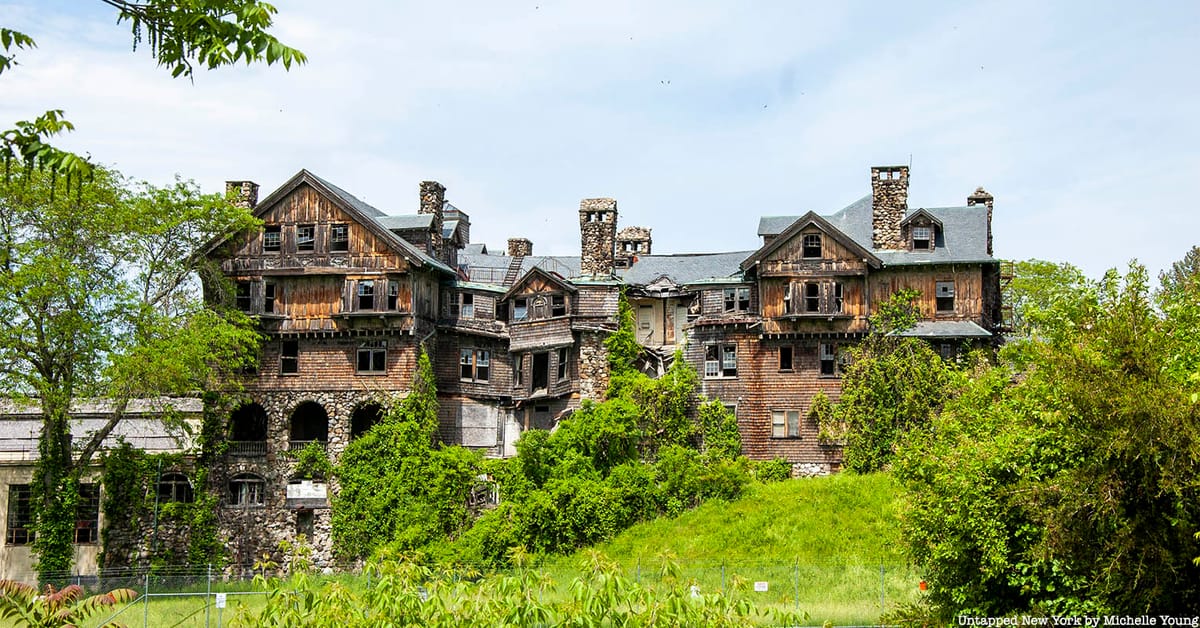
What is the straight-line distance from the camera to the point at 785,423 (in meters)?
49.7

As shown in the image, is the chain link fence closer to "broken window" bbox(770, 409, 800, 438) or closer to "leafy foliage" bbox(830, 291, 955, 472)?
"leafy foliage" bbox(830, 291, 955, 472)

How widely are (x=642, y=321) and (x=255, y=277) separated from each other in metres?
16.3

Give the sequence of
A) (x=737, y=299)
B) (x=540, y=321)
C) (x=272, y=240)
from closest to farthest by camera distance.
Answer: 1. (x=272, y=240)
2. (x=737, y=299)
3. (x=540, y=321)

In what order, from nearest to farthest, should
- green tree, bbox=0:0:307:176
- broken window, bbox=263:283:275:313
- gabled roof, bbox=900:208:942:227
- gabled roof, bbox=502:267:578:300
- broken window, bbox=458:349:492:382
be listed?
1. green tree, bbox=0:0:307:176
2. gabled roof, bbox=900:208:942:227
3. broken window, bbox=263:283:275:313
4. gabled roof, bbox=502:267:578:300
5. broken window, bbox=458:349:492:382

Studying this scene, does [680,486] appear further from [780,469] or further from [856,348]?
[856,348]

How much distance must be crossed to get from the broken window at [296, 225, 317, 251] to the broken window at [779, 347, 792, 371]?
762 inches

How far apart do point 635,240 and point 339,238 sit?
15.3m

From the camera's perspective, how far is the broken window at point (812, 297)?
49528 millimetres

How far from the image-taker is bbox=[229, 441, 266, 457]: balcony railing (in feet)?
163

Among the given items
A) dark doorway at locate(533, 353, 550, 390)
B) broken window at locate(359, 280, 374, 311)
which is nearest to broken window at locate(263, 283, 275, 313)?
broken window at locate(359, 280, 374, 311)

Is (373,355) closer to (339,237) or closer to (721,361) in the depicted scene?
(339,237)

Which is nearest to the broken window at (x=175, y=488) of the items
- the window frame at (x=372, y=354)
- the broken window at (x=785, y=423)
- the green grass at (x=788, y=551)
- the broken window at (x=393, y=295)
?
the window frame at (x=372, y=354)

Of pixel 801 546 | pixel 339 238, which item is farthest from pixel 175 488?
pixel 801 546

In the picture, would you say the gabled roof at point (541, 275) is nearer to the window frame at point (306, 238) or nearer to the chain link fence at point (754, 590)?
the window frame at point (306, 238)
